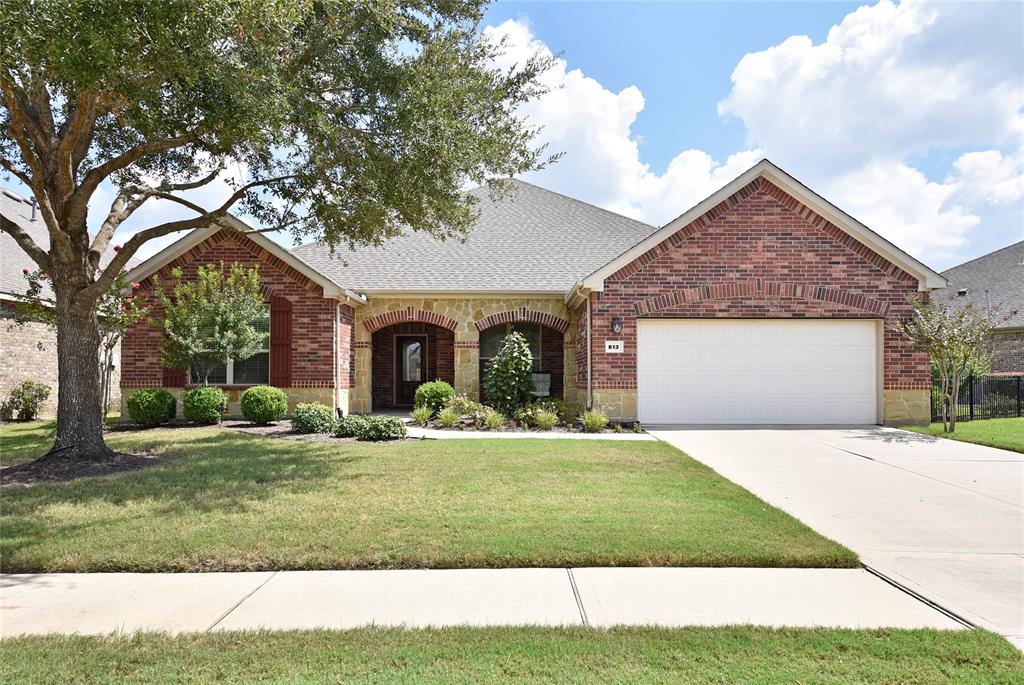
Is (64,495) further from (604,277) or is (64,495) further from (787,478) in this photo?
(604,277)

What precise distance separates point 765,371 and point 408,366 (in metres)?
10.3

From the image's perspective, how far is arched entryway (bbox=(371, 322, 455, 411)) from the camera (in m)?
18.9

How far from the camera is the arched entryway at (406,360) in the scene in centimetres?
1886

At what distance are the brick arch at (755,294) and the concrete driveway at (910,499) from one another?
3122mm

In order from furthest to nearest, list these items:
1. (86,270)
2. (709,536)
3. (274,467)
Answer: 1. (86,270)
2. (274,467)
3. (709,536)

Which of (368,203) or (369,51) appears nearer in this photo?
(369,51)

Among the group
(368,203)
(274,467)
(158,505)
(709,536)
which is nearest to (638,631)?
(709,536)

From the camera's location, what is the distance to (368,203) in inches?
396

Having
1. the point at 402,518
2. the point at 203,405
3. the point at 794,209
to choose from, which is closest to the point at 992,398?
the point at 794,209

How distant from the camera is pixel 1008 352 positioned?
79.2ft

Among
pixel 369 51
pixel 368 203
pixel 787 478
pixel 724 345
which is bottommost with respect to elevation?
pixel 787 478

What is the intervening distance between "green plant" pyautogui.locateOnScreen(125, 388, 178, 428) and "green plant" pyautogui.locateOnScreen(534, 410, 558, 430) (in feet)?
27.5

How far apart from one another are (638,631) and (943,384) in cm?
1339

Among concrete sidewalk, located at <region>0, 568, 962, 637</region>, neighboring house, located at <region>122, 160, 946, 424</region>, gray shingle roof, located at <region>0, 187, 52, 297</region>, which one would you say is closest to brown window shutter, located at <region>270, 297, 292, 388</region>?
neighboring house, located at <region>122, 160, 946, 424</region>
